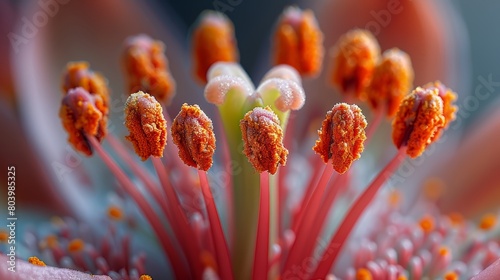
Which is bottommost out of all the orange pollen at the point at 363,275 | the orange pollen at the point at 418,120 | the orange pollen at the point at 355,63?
the orange pollen at the point at 363,275

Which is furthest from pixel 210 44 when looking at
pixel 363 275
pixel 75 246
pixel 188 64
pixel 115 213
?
pixel 363 275

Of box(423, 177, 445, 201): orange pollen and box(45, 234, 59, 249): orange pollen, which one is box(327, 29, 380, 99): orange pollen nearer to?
box(423, 177, 445, 201): orange pollen

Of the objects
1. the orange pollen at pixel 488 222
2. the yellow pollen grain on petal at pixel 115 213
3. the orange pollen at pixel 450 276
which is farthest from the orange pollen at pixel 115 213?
the orange pollen at pixel 488 222

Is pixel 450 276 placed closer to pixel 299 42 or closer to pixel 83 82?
pixel 299 42

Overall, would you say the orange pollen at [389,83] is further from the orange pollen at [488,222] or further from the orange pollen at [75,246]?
the orange pollen at [75,246]

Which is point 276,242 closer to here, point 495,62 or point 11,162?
point 11,162

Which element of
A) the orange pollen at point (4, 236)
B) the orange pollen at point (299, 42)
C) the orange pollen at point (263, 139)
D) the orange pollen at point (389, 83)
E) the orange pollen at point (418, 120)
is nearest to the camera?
the orange pollen at point (263, 139)
